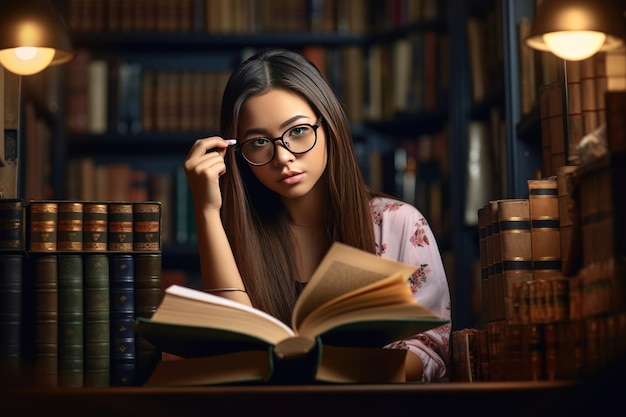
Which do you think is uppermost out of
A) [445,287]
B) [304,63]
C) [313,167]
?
[304,63]

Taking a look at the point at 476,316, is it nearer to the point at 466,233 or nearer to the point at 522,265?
the point at 466,233

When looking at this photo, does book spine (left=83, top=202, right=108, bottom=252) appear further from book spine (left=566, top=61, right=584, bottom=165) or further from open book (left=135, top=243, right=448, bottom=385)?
book spine (left=566, top=61, right=584, bottom=165)

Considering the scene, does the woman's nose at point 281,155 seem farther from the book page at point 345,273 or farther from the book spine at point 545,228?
the book page at point 345,273

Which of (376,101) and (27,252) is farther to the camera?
(376,101)

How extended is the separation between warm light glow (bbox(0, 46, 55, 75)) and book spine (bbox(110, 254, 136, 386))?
3.01 feet

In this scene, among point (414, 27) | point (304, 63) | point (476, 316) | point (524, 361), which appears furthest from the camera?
point (414, 27)

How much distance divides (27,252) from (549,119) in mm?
1188

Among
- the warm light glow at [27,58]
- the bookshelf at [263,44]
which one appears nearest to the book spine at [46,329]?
the warm light glow at [27,58]

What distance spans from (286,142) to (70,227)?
0.50m

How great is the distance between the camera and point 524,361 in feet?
5.01

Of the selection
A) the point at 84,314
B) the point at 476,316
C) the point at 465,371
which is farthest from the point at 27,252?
the point at 476,316

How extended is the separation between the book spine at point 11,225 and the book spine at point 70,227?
6 cm

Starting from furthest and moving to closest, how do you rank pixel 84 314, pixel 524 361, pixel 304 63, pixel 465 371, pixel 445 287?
pixel 304 63, pixel 445 287, pixel 465 371, pixel 84 314, pixel 524 361

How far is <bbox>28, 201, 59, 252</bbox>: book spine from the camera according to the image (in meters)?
1.68
